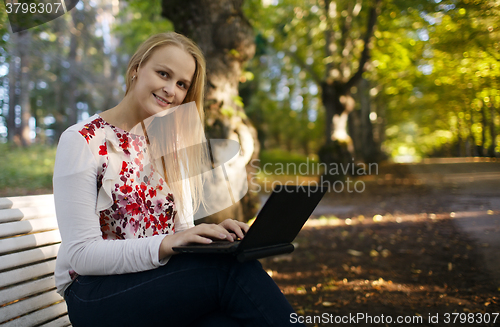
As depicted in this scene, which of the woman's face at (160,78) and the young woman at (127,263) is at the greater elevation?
the woman's face at (160,78)

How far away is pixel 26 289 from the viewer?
175 cm

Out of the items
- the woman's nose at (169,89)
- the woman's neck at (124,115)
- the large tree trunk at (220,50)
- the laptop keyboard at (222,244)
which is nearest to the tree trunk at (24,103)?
the large tree trunk at (220,50)

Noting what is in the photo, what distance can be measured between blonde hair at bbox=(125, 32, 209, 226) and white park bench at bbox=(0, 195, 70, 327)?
2.05 feet

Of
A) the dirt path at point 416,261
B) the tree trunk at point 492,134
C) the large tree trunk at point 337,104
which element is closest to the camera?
the dirt path at point 416,261

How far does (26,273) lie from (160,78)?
1.07 m

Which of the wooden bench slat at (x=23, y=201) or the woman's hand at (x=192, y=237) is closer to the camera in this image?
the woman's hand at (x=192, y=237)

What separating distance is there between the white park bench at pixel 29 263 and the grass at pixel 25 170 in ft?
28.9

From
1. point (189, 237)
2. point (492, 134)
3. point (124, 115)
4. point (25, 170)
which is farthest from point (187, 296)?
point (25, 170)

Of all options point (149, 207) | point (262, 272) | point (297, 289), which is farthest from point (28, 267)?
point (297, 289)

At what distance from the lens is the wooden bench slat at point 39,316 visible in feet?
5.55

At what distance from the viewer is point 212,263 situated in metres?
1.49

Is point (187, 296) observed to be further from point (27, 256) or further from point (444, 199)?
point (444, 199)

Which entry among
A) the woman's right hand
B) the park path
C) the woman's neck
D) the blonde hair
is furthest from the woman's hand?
the park path

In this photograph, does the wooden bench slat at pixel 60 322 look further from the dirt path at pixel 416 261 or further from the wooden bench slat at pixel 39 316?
the dirt path at pixel 416 261
